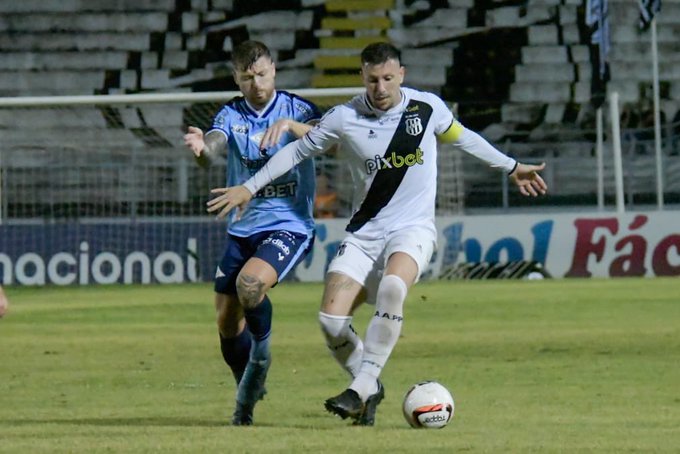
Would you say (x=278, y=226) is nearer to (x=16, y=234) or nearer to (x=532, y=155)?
(x=16, y=234)

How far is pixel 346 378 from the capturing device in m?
10.8

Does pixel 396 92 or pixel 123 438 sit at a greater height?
pixel 396 92

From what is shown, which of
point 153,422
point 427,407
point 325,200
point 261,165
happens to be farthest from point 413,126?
point 325,200

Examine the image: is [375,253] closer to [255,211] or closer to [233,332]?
[255,211]

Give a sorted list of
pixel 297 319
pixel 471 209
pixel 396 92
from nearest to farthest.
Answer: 1. pixel 396 92
2. pixel 297 319
3. pixel 471 209

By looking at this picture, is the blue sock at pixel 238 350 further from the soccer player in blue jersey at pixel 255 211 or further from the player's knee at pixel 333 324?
the player's knee at pixel 333 324

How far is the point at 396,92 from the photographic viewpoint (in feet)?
26.2

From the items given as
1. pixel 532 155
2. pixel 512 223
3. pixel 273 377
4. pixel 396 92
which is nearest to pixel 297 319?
pixel 273 377

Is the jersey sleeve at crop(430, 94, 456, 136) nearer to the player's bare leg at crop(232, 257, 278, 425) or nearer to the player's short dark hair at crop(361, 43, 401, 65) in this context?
the player's short dark hair at crop(361, 43, 401, 65)

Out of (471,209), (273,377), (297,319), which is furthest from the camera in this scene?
(471,209)

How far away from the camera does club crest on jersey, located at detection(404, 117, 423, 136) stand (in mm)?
8000

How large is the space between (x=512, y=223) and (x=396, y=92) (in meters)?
15.4

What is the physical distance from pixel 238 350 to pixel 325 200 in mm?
15582

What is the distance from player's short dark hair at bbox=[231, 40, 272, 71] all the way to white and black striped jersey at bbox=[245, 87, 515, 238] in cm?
51
